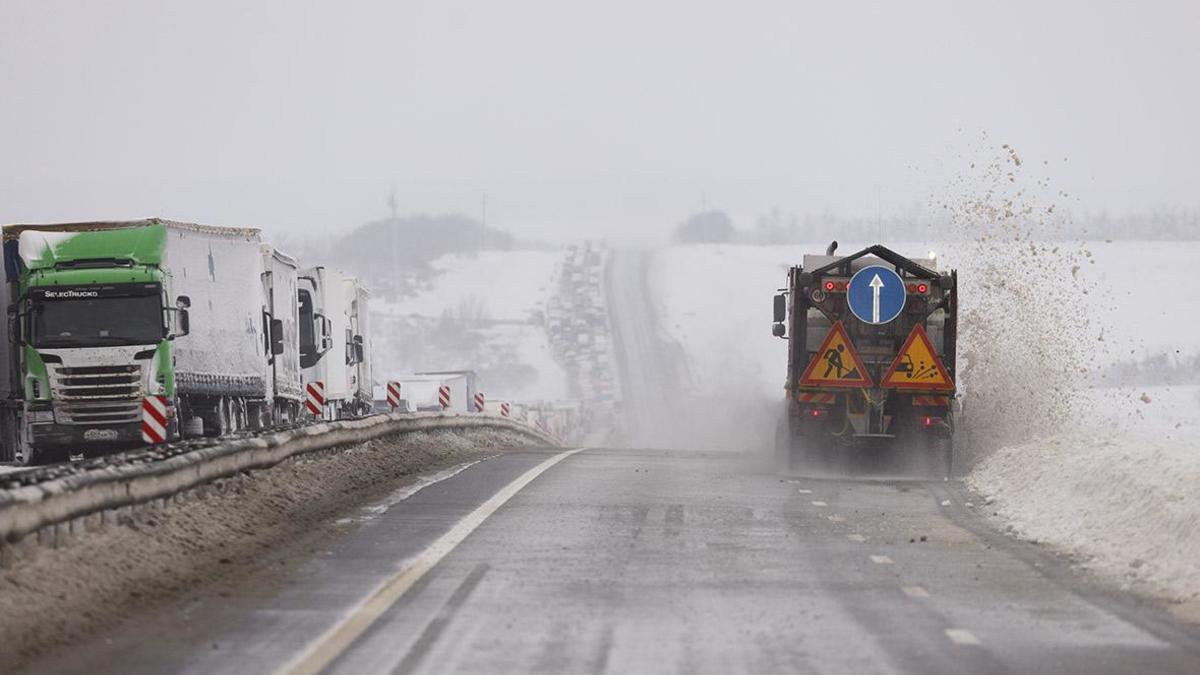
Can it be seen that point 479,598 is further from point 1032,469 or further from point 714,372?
point 714,372

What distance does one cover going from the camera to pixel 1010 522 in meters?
17.0

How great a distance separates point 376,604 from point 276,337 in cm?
2488

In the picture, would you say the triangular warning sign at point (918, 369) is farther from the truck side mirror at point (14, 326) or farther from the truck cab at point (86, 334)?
the truck side mirror at point (14, 326)

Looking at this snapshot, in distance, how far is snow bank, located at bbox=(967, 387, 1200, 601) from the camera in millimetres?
12836

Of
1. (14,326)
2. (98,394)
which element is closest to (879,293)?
(98,394)

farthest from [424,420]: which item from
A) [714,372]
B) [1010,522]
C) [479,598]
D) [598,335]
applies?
[598,335]

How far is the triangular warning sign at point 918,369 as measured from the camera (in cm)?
2439

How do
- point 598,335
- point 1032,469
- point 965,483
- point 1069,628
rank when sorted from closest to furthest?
1. point 1069,628
2. point 1032,469
3. point 965,483
4. point 598,335

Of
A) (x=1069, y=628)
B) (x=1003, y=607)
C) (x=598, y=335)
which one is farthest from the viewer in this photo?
(x=598, y=335)

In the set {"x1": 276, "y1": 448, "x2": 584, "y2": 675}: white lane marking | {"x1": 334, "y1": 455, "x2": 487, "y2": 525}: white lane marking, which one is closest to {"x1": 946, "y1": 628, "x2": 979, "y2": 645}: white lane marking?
{"x1": 276, "y1": 448, "x2": 584, "y2": 675}: white lane marking

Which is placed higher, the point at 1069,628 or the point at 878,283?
the point at 878,283

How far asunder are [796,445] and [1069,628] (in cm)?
1458

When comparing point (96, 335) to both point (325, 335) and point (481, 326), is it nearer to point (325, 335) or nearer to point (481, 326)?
point (325, 335)

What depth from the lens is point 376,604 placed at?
10969mm
